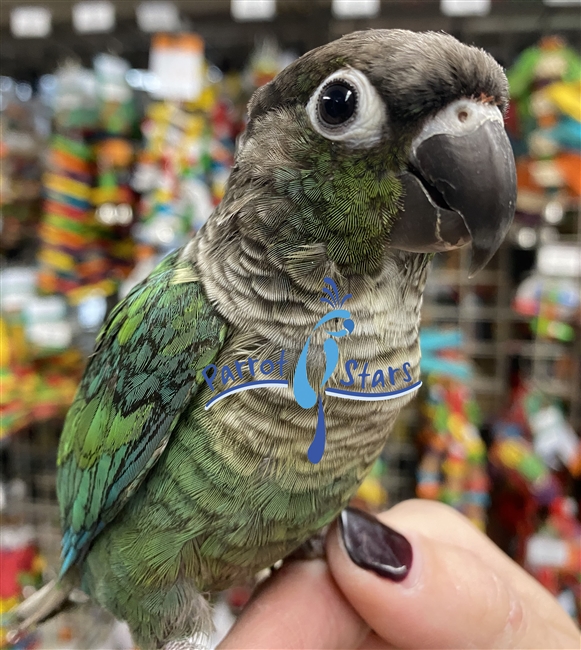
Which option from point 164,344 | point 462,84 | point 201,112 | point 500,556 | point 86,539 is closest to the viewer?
point 462,84

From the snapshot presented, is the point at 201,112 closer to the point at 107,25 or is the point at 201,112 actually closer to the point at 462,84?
the point at 107,25

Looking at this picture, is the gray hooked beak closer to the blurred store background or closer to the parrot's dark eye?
the parrot's dark eye

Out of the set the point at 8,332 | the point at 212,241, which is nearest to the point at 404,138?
the point at 212,241

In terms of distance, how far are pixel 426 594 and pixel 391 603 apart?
0.18 ft

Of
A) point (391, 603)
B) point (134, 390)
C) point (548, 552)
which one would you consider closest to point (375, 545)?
point (391, 603)

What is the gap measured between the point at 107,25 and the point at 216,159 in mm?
458

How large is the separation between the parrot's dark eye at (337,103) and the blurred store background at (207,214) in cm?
74

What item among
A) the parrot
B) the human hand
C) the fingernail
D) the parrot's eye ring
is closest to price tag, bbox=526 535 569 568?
the human hand

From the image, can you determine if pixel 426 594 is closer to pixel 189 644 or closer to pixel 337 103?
pixel 189 644

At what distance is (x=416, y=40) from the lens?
1.45 feet

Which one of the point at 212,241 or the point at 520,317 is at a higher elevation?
the point at 212,241

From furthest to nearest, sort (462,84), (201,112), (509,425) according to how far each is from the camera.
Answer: (509,425), (201,112), (462,84)

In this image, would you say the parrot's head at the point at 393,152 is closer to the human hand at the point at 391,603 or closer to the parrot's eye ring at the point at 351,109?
the parrot's eye ring at the point at 351,109

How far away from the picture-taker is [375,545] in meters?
0.78
